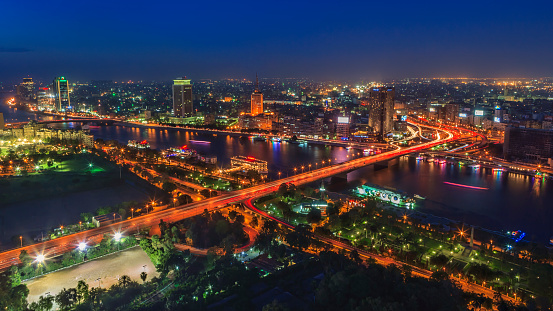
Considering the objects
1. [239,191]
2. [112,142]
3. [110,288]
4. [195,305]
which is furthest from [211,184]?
[112,142]

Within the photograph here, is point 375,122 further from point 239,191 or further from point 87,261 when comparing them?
point 87,261

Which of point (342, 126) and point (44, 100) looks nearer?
point (342, 126)

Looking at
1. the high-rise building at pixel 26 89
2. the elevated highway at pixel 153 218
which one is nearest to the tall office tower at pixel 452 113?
the elevated highway at pixel 153 218

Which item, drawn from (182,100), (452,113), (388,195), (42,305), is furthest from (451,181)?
(182,100)

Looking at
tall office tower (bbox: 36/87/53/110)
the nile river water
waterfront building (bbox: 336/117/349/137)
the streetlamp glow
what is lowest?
the nile river water

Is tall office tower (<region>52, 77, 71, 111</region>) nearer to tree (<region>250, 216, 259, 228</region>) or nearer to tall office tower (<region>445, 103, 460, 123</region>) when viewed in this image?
tall office tower (<region>445, 103, 460, 123</region>)

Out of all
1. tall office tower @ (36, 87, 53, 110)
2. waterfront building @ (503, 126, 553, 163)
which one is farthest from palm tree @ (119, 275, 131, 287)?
tall office tower @ (36, 87, 53, 110)

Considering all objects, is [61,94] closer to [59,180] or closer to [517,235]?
[59,180]
